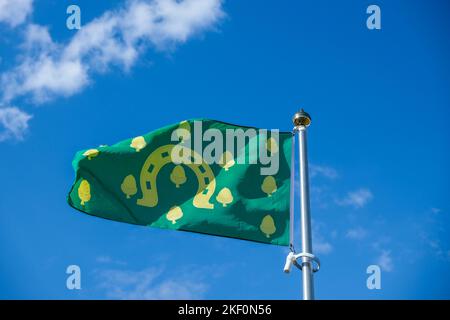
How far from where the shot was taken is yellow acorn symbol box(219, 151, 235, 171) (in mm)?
15000

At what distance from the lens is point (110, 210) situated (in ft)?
47.0

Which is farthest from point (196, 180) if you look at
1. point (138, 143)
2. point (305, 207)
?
point (305, 207)

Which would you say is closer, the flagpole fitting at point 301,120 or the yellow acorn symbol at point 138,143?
the flagpole fitting at point 301,120

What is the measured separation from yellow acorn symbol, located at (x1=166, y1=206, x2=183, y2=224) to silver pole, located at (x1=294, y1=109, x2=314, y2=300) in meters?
2.34

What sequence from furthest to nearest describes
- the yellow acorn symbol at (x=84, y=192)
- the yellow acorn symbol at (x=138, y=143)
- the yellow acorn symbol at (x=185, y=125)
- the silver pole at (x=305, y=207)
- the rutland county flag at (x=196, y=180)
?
the yellow acorn symbol at (x=185, y=125), the yellow acorn symbol at (x=138, y=143), the yellow acorn symbol at (x=84, y=192), the rutland county flag at (x=196, y=180), the silver pole at (x=305, y=207)

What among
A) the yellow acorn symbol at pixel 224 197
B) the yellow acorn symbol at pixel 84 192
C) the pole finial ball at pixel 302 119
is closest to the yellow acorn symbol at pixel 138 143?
the yellow acorn symbol at pixel 84 192

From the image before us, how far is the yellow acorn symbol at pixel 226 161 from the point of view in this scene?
591 inches

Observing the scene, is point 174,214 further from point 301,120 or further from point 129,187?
point 301,120

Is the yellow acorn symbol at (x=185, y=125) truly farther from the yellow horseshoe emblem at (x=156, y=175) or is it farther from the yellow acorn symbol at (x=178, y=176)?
the yellow acorn symbol at (x=178, y=176)

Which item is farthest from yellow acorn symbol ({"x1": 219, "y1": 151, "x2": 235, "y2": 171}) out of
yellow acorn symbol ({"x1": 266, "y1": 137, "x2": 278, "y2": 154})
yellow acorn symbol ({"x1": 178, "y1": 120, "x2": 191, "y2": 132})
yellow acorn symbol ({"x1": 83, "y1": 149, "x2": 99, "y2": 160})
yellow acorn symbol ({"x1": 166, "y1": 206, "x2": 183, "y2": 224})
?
yellow acorn symbol ({"x1": 83, "y1": 149, "x2": 99, "y2": 160})

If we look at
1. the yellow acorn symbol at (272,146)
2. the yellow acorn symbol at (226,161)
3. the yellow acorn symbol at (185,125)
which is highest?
the yellow acorn symbol at (185,125)

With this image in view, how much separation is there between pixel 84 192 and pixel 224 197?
248 centimetres
